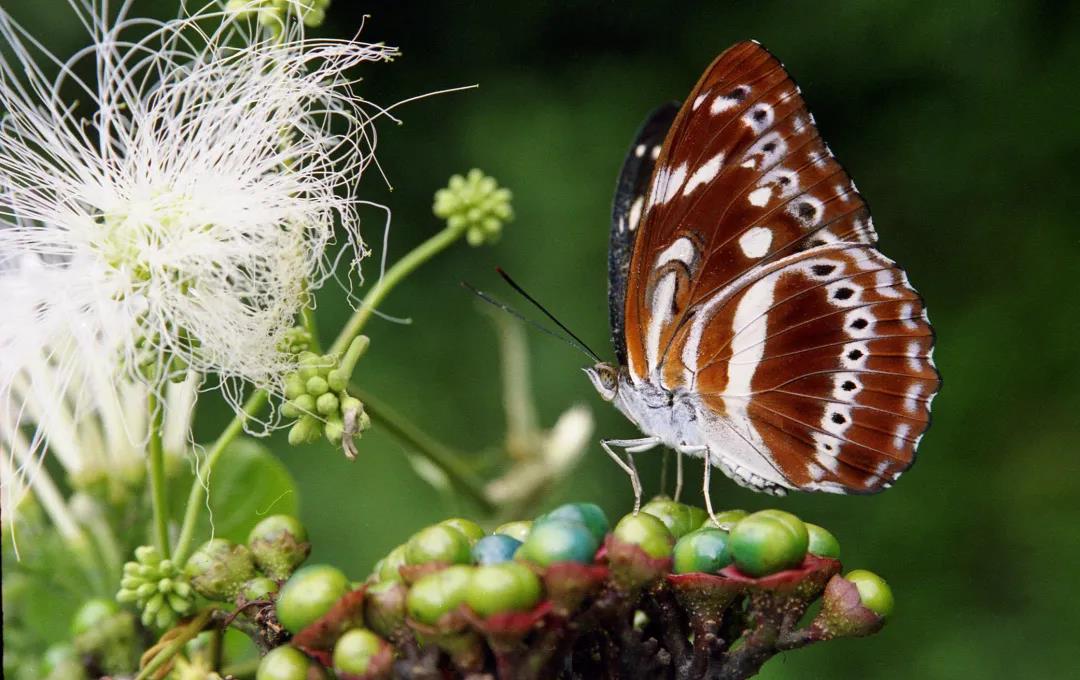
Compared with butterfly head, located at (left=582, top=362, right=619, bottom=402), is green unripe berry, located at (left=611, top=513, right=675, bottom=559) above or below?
above

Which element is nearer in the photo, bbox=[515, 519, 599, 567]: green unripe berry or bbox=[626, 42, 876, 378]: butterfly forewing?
bbox=[515, 519, 599, 567]: green unripe berry

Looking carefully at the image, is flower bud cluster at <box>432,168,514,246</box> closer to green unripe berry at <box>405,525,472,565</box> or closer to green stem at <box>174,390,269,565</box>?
green stem at <box>174,390,269,565</box>

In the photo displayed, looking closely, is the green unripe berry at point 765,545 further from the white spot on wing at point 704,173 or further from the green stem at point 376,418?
the white spot on wing at point 704,173

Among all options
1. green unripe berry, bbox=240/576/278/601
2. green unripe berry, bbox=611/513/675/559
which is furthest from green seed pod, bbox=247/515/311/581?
green unripe berry, bbox=611/513/675/559

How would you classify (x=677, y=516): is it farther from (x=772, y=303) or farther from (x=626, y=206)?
(x=626, y=206)

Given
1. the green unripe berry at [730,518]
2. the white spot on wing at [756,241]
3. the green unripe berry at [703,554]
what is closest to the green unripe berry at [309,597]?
the green unripe berry at [703,554]

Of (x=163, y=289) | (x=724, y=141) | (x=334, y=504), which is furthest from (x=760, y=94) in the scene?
(x=334, y=504)

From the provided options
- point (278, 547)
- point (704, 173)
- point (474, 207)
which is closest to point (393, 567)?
point (278, 547)
